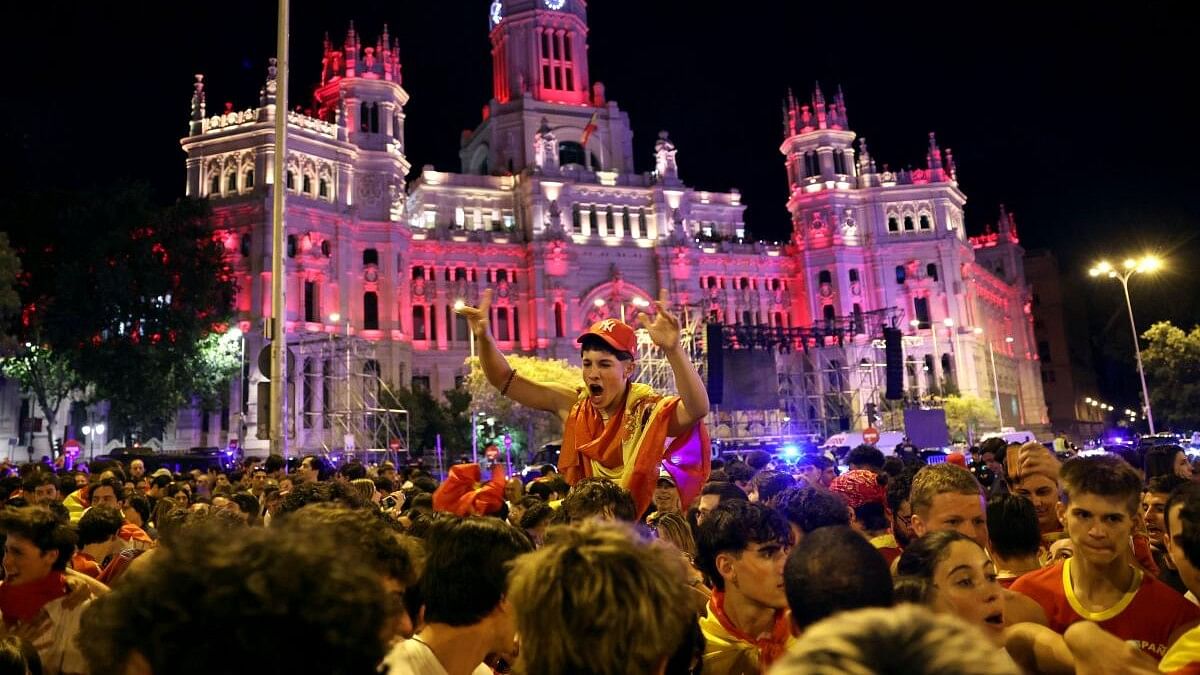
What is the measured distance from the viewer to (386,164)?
54.0m

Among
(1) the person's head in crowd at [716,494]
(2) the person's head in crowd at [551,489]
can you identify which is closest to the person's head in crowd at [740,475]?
(1) the person's head in crowd at [716,494]

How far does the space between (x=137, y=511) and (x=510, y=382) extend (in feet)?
17.5

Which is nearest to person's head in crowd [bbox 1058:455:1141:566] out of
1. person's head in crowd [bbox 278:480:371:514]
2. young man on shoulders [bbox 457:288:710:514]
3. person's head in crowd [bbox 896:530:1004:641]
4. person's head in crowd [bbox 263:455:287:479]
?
person's head in crowd [bbox 896:530:1004:641]

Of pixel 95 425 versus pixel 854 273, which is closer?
pixel 95 425

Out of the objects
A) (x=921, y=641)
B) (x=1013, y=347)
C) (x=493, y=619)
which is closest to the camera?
(x=921, y=641)

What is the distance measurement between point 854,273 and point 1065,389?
135 feet

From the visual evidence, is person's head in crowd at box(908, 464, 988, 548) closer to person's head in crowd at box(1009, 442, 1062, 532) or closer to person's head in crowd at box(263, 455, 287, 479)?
person's head in crowd at box(1009, 442, 1062, 532)

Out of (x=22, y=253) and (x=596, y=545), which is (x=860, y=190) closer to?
(x=22, y=253)

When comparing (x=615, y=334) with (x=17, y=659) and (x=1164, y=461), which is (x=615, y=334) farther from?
(x=1164, y=461)

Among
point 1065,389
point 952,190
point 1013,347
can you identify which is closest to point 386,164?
point 952,190

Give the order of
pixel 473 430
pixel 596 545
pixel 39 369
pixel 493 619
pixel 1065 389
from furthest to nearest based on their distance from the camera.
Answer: pixel 1065 389, pixel 473 430, pixel 39 369, pixel 493 619, pixel 596 545

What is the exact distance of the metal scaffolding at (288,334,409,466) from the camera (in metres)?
44.3

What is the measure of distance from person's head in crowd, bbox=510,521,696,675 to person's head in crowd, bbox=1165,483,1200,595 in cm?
254

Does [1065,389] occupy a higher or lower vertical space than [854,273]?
lower
